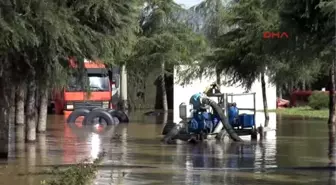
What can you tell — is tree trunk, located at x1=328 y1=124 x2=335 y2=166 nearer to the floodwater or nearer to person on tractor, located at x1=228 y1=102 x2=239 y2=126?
the floodwater

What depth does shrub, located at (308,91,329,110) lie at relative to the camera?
4392 cm

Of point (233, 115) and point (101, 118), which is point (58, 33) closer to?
point (233, 115)

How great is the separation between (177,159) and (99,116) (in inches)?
558

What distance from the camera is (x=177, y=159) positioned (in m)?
16.1

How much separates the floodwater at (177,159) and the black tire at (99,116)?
5540mm

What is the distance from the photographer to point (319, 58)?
12.4 meters

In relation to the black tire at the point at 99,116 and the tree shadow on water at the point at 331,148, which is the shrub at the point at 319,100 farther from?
the black tire at the point at 99,116

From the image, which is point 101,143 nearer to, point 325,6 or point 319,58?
point 319,58

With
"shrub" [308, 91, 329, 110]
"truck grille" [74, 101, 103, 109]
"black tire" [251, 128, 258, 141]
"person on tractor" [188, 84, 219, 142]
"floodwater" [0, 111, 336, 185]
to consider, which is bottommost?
"floodwater" [0, 111, 336, 185]

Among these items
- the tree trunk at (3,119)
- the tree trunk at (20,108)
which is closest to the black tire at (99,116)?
the tree trunk at (20,108)

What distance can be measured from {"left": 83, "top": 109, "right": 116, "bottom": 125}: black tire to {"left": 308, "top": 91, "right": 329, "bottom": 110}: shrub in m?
18.3

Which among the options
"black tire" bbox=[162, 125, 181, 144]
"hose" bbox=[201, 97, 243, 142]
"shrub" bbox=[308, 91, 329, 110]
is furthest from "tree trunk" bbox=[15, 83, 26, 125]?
"shrub" bbox=[308, 91, 329, 110]

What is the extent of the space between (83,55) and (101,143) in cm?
718

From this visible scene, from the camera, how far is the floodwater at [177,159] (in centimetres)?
1269
